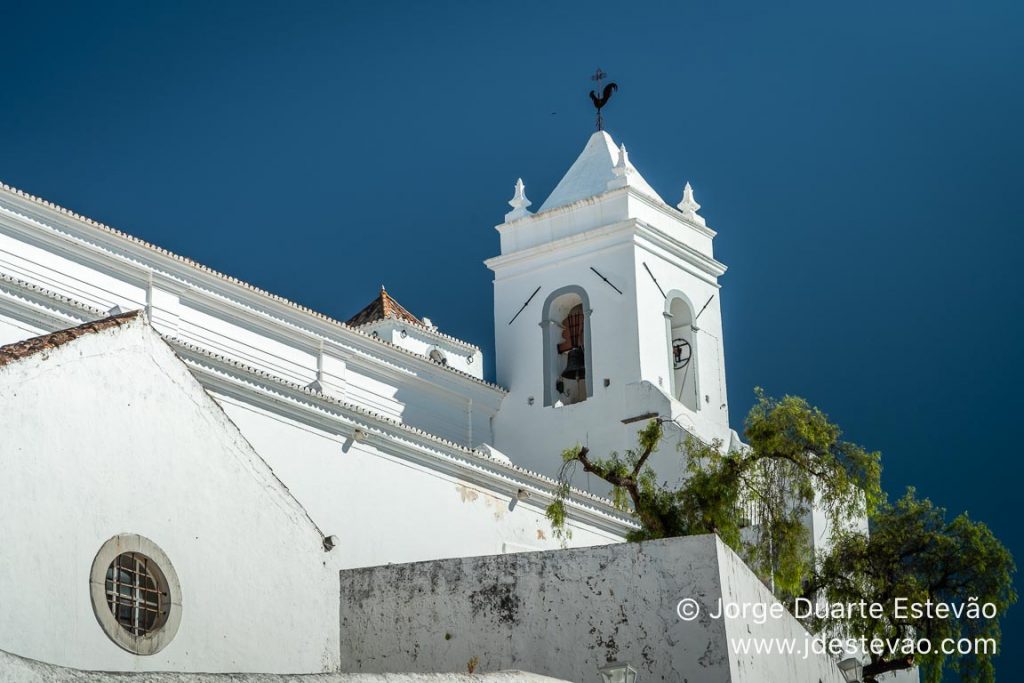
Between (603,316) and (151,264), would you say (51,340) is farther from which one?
(603,316)

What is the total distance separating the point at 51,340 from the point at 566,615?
457 cm

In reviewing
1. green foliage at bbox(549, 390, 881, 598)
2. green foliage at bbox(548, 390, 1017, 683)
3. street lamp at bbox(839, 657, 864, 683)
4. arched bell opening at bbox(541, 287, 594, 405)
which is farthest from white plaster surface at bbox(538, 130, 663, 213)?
street lamp at bbox(839, 657, 864, 683)

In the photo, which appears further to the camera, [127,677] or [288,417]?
[288,417]

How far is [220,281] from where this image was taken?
21.8m

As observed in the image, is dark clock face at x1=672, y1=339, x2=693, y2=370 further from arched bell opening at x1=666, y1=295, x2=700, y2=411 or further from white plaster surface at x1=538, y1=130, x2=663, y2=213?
white plaster surface at x1=538, y1=130, x2=663, y2=213

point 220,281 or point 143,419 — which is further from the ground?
point 220,281

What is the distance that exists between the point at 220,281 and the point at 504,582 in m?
10.5

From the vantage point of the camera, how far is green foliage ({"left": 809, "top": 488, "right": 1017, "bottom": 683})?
21.0 m

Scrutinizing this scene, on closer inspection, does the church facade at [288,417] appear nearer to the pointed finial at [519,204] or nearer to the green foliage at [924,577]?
the pointed finial at [519,204]

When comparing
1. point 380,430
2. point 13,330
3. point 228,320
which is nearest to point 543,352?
point 228,320

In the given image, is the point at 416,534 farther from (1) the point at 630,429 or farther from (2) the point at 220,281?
(1) the point at 630,429

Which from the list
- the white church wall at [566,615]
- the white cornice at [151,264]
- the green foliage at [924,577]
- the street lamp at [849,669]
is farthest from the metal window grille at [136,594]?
the green foliage at [924,577]

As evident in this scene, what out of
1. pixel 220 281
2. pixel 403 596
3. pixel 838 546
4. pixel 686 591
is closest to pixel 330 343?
pixel 220 281

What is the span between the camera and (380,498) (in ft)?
62.8
